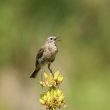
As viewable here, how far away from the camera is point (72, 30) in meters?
16.8

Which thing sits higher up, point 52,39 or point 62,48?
point 62,48

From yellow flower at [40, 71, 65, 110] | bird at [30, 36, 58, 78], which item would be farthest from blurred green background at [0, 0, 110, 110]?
yellow flower at [40, 71, 65, 110]

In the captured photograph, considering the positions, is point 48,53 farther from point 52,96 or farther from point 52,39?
point 52,96

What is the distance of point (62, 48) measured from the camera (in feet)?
50.5

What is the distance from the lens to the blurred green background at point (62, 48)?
13672 mm

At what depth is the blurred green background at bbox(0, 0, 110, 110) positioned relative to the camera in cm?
1367

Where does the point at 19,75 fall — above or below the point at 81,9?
below

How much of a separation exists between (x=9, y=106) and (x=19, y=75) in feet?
5.97

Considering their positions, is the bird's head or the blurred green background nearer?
the bird's head

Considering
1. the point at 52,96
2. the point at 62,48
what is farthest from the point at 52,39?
the point at 62,48

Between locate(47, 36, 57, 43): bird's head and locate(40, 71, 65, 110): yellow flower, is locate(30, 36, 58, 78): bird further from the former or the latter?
locate(40, 71, 65, 110): yellow flower

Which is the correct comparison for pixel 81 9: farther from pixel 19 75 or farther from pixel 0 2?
pixel 19 75

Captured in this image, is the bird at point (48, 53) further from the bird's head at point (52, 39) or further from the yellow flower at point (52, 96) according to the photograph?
the yellow flower at point (52, 96)

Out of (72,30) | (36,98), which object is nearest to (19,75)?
(36,98)
